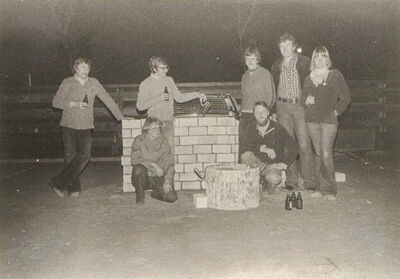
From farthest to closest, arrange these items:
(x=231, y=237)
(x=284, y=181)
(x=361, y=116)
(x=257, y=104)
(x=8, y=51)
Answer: (x=8, y=51) < (x=361, y=116) < (x=284, y=181) < (x=257, y=104) < (x=231, y=237)

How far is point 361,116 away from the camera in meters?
12.2

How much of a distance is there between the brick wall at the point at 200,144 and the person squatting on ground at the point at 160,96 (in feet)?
1.10

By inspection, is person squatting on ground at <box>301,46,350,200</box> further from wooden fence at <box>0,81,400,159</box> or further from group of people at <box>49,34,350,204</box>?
wooden fence at <box>0,81,400,159</box>

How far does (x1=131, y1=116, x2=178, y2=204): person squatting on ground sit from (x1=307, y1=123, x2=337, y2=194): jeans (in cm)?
187

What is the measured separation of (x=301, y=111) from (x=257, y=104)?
2.05 ft

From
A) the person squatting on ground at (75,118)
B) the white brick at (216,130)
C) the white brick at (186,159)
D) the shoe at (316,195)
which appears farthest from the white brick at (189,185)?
the shoe at (316,195)

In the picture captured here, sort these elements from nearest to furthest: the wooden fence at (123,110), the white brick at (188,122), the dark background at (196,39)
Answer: the white brick at (188,122), the wooden fence at (123,110), the dark background at (196,39)

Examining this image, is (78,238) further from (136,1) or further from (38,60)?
(136,1)

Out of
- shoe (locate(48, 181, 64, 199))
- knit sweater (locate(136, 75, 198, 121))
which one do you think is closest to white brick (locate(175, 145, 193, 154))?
knit sweater (locate(136, 75, 198, 121))

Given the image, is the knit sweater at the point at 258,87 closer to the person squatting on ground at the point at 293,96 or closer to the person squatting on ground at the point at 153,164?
the person squatting on ground at the point at 293,96

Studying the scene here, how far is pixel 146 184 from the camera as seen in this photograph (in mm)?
6297

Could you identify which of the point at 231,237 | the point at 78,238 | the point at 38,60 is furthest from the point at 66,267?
the point at 38,60

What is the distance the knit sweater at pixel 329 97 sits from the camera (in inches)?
237

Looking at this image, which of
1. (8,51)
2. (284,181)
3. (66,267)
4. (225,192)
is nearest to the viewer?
(66,267)
